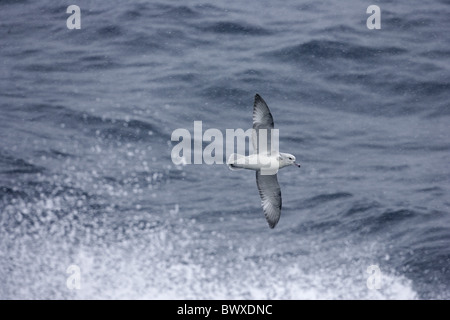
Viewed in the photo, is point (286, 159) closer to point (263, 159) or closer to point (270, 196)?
point (263, 159)

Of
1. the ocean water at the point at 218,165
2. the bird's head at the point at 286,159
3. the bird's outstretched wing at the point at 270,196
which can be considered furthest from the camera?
the ocean water at the point at 218,165

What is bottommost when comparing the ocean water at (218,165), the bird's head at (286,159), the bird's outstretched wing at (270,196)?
the ocean water at (218,165)

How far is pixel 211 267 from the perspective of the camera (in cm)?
2570

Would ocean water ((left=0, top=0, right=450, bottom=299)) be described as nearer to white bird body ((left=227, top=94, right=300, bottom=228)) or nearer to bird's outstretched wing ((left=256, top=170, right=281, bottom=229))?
bird's outstretched wing ((left=256, top=170, right=281, bottom=229))

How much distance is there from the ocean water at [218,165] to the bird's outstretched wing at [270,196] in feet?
22.7

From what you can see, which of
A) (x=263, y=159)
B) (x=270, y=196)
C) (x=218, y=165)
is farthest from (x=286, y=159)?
(x=218, y=165)

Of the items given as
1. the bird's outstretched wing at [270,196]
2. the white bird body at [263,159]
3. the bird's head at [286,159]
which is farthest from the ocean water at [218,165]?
the bird's head at [286,159]

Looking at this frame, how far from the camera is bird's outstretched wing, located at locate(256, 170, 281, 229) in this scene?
60.7 feet

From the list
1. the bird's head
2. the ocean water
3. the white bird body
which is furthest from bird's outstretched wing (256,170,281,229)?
the ocean water

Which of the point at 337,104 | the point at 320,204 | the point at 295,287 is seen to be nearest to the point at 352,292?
the point at 295,287

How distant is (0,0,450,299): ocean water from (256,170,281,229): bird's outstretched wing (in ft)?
22.7

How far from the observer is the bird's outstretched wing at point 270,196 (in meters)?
18.5

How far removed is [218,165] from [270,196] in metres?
9.73

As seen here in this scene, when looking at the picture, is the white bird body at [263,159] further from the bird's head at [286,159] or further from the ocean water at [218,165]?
the ocean water at [218,165]
